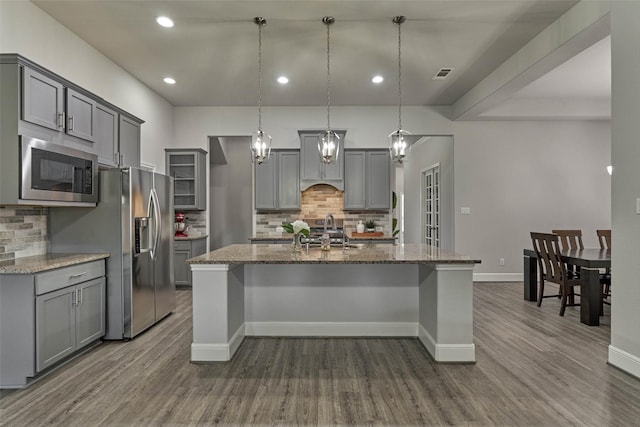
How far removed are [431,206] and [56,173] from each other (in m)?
6.70

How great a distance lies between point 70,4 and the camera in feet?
10.9

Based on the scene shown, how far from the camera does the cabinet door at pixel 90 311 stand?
124 inches

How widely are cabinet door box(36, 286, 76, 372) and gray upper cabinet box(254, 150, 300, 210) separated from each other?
3.66m

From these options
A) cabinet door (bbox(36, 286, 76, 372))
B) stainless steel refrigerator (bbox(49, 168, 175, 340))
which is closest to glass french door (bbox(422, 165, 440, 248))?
stainless steel refrigerator (bbox(49, 168, 175, 340))

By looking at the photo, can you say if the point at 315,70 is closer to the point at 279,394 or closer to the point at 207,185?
the point at 207,185

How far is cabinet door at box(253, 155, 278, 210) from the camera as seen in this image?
6.45 metres

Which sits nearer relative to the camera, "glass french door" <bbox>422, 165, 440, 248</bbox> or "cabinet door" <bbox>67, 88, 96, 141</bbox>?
"cabinet door" <bbox>67, 88, 96, 141</bbox>

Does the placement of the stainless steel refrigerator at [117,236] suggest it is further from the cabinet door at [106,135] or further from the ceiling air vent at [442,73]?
the ceiling air vent at [442,73]

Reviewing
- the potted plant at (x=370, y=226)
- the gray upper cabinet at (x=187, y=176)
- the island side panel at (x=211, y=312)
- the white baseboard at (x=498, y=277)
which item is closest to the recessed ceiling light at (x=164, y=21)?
the island side panel at (x=211, y=312)

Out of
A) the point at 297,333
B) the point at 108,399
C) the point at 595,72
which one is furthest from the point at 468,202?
the point at 108,399

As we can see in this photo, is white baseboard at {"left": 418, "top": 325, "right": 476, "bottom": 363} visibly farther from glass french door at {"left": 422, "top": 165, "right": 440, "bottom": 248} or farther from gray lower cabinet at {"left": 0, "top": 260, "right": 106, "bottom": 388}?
glass french door at {"left": 422, "top": 165, "right": 440, "bottom": 248}

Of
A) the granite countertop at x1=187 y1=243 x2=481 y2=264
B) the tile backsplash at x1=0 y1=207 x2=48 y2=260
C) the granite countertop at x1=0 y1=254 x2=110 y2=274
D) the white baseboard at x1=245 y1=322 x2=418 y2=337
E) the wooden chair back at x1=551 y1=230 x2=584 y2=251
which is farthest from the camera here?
the wooden chair back at x1=551 y1=230 x2=584 y2=251

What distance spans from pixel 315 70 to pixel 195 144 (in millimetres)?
2711

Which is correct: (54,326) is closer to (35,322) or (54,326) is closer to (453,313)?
(35,322)
